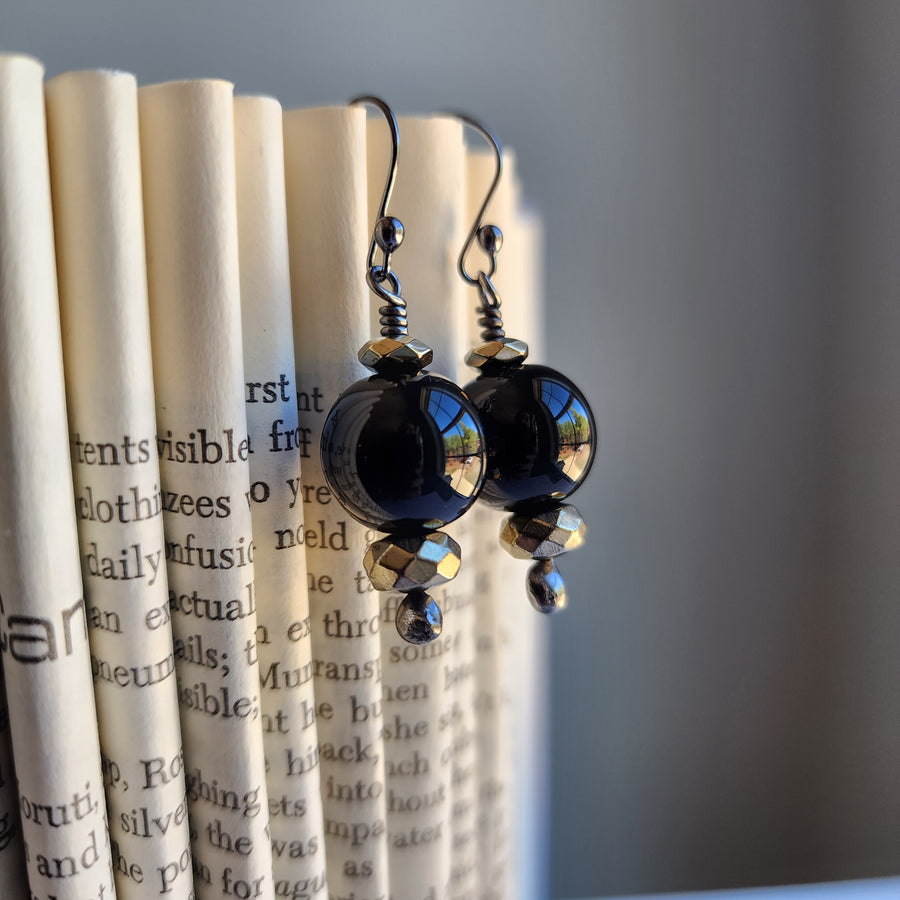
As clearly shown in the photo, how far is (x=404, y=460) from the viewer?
0.37 m

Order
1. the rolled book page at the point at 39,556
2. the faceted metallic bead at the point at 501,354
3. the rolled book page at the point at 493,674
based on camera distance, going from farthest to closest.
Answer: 1. the rolled book page at the point at 493,674
2. the faceted metallic bead at the point at 501,354
3. the rolled book page at the point at 39,556

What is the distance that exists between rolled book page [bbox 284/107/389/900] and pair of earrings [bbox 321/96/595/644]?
0.08 feet

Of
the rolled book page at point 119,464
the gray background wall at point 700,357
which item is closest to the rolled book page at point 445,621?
the rolled book page at point 119,464

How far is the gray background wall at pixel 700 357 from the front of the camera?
24.8 inches

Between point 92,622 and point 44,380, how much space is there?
5.1 inches

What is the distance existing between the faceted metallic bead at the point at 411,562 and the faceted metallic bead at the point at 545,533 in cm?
5

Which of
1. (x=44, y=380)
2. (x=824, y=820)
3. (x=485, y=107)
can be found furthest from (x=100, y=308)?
(x=824, y=820)

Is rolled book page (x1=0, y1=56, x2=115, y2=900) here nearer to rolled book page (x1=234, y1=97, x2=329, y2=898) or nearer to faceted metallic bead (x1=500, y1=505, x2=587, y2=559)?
rolled book page (x1=234, y1=97, x2=329, y2=898)

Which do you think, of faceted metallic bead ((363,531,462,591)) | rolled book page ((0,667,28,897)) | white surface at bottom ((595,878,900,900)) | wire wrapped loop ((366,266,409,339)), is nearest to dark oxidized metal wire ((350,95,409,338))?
wire wrapped loop ((366,266,409,339))

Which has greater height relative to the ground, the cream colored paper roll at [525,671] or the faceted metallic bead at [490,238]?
the faceted metallic bead at [490,238]

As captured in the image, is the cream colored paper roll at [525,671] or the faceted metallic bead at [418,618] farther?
the cream colored paper roll at [525,671]

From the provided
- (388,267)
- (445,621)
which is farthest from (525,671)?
(388,267)

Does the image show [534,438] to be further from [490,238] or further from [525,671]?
[525,671]

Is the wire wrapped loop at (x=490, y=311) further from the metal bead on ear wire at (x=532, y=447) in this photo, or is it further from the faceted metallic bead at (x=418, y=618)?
the faceted metallic bead at (x=418, y=618)
